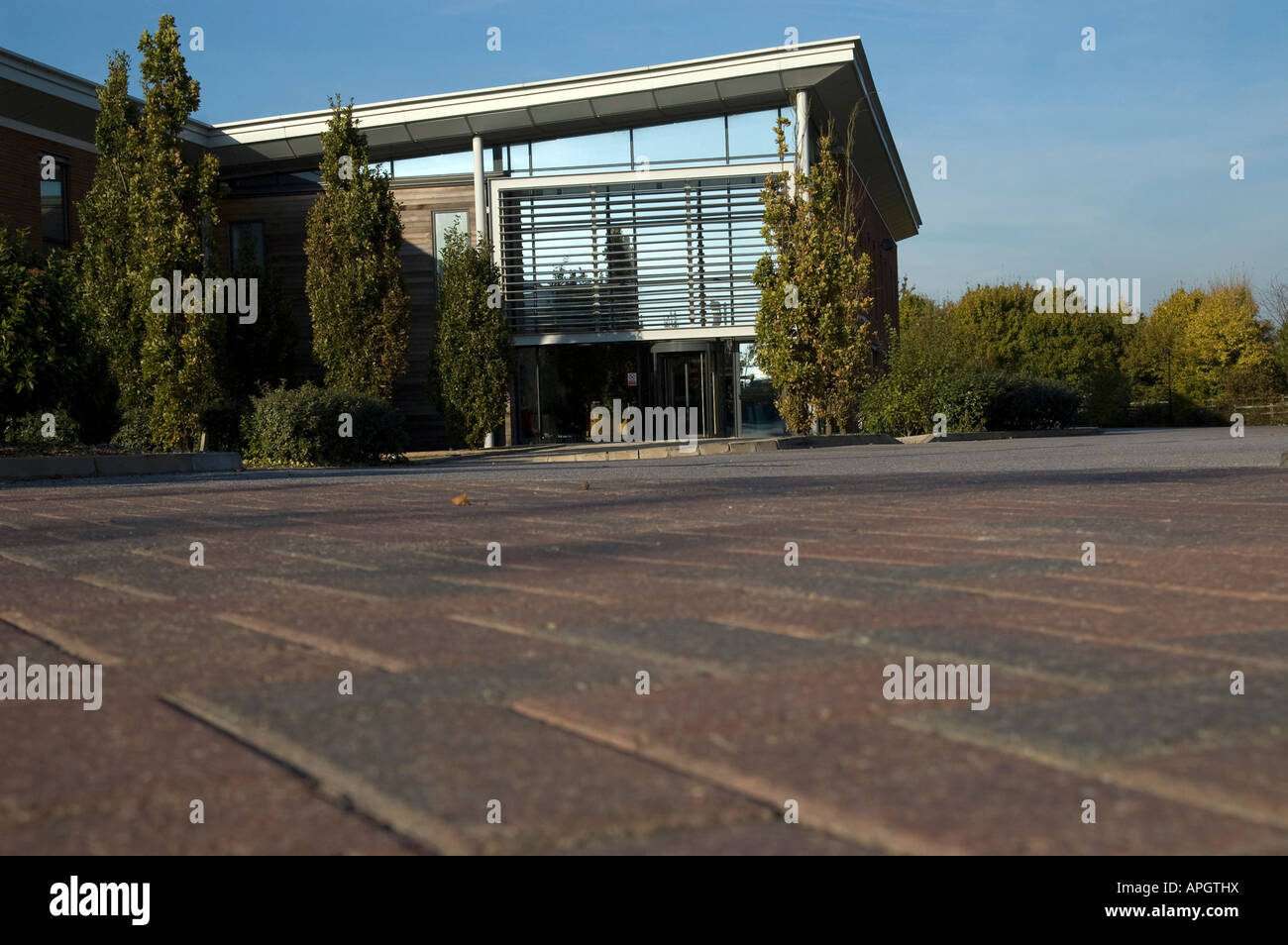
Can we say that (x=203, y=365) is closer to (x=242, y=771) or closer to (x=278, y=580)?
(x=278, y=580)

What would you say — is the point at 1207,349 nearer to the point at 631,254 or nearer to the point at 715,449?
the point at 631,254

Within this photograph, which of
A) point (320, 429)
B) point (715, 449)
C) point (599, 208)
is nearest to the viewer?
point (320, 429)

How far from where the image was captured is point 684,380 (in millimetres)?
28562

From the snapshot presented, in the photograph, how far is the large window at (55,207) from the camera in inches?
1009

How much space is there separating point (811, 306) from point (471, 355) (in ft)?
24.6

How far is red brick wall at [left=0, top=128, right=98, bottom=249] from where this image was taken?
80.3 ft

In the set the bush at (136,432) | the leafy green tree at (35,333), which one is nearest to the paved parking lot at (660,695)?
the leafy green tree at (35,333)

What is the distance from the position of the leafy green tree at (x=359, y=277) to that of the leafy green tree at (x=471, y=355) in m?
1.38

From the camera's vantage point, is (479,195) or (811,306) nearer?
(811,306)

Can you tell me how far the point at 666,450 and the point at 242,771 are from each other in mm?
17578

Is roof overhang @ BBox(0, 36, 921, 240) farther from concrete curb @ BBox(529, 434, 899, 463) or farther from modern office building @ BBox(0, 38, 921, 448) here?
concrete curb @ BBox(529, 434, 899, 463)

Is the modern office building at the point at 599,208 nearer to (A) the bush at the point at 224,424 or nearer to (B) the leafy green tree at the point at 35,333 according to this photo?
(A) the bush at the point at 224,424

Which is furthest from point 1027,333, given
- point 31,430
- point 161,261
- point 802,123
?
point 31,430
